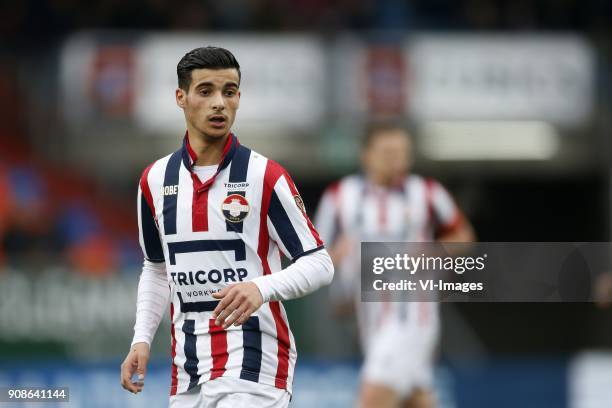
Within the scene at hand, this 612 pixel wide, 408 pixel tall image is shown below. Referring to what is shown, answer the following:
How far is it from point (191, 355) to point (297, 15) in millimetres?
12330

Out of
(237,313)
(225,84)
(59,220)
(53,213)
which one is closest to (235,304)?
(237,313)

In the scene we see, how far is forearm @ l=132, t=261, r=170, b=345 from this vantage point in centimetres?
418

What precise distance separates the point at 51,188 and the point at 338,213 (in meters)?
7.13

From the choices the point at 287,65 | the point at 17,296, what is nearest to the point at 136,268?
the point at 17,296

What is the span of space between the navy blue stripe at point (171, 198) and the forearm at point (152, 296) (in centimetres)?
25

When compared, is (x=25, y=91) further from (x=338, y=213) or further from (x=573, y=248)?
(x=573, y=248)

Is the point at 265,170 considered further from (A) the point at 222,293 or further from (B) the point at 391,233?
(B) the point at 391,233

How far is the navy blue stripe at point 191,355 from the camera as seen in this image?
3955 mm

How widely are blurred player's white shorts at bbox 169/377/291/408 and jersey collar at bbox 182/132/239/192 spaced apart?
629mm

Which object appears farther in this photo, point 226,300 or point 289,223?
point 289,223

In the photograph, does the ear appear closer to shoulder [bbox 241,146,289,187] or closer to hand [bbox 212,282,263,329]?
shoulder [bbox 241,146,289,187]

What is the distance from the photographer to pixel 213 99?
3875 mm

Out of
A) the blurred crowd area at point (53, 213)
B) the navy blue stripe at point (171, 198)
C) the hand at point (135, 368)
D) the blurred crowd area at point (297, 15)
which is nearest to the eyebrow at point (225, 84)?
the navy blue stripe at point (171, 198)

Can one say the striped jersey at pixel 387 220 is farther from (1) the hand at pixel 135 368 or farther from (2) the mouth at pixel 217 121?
(2) the mouth at pixel 217 121
